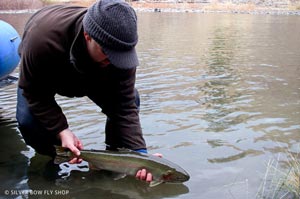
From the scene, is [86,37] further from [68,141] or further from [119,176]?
[119,176]

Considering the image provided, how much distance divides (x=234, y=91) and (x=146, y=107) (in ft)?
6.58

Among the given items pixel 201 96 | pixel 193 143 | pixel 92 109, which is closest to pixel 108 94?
pixel 193 143

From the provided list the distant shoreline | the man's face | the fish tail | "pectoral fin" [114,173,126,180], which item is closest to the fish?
the fish tail

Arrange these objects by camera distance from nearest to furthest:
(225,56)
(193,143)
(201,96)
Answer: (193,143)
(201,96)
(225,56)

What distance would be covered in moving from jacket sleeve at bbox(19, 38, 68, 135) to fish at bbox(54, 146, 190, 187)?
24 cm

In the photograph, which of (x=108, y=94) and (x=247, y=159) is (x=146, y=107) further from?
(x=108, y=94)

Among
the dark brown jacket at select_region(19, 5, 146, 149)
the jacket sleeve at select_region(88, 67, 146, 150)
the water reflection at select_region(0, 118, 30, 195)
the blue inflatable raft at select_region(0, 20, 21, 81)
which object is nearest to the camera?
the dark brown jacket at select_region(19, 5, 146, 149)

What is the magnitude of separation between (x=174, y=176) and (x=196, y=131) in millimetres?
2108

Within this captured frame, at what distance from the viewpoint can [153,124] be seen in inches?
251

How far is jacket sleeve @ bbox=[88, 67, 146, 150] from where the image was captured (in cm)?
403

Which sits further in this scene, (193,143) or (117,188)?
(193,143)

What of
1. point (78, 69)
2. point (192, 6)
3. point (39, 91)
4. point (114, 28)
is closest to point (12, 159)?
point (39, 91)

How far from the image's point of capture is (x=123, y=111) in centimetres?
419

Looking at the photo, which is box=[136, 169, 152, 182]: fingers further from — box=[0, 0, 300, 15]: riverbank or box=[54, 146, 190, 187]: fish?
box=[0, 0, 300, 15]: riverbank
